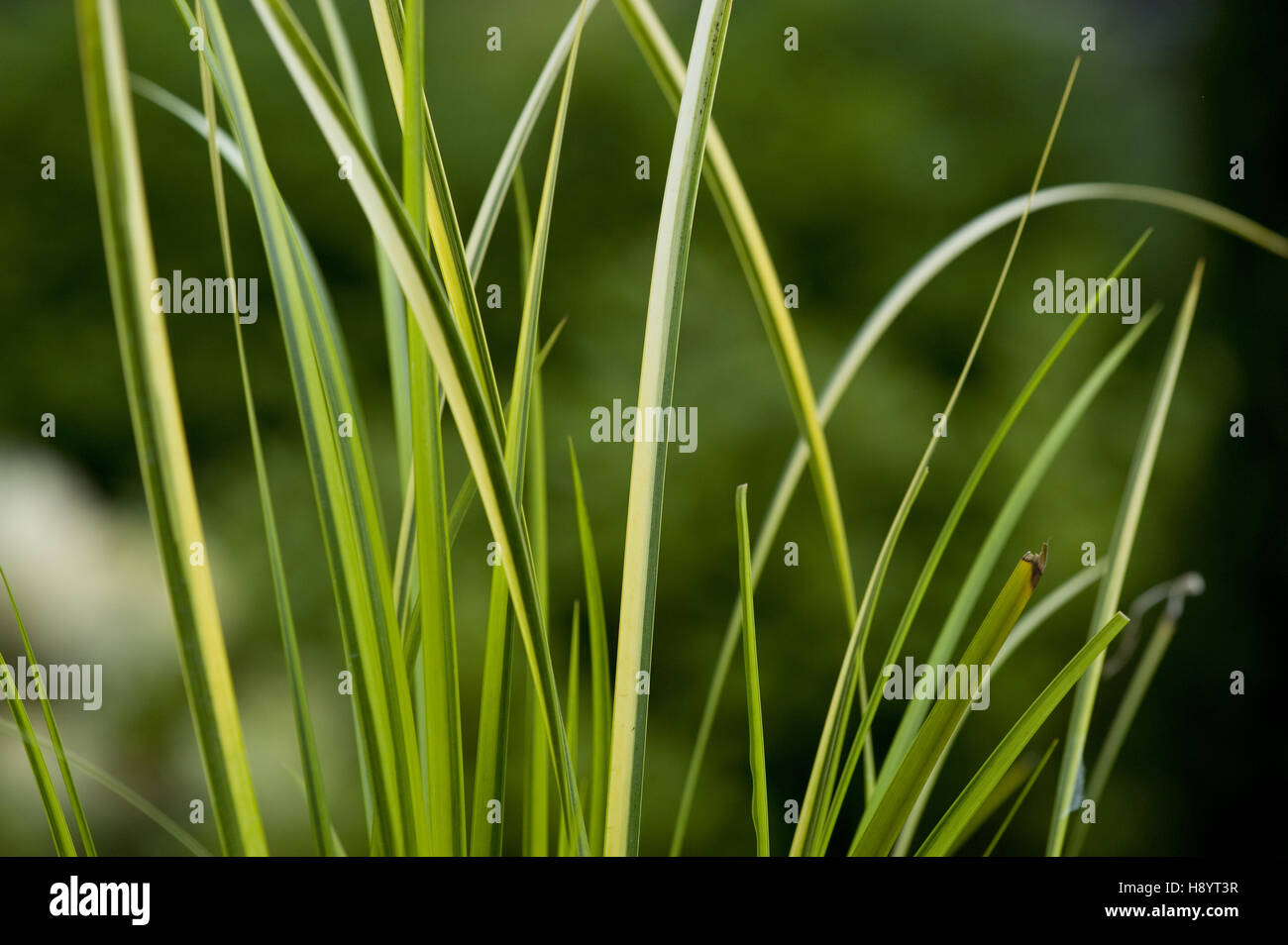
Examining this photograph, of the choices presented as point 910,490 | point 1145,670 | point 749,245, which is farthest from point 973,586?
point 1145,670

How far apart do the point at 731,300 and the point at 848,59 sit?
0.18 metres

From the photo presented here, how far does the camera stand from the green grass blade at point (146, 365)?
0.69 ft

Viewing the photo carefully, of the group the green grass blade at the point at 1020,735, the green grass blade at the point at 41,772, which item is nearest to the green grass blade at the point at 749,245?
the green grass blade at the point at 1020,735

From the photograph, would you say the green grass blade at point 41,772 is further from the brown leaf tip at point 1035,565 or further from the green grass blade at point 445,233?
the brown leaf tip at point 1035,565

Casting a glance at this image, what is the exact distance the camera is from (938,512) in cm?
58

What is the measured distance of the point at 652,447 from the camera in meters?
0.27

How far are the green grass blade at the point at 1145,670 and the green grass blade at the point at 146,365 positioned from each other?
1.80ft

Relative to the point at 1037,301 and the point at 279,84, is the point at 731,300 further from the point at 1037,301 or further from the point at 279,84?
the point at 279,84

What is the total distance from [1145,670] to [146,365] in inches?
23.8

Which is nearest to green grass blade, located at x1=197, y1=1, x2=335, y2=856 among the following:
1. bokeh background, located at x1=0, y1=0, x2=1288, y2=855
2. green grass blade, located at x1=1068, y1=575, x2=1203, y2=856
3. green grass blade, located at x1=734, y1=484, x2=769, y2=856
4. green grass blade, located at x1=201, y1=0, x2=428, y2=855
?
green grass blade, located at x1=201, y1=0, x2=428, y2=855

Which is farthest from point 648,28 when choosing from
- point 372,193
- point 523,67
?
point 523,67

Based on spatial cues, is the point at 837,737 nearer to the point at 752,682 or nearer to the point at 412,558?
the point at 752,682

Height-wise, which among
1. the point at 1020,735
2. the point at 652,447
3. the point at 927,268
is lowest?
the point at 1020,735

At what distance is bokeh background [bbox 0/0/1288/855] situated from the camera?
51cm
